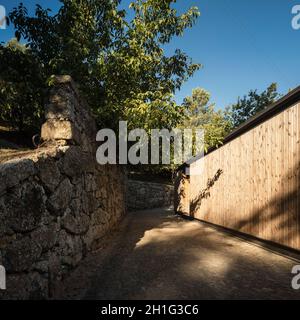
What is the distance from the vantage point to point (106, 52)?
28.6ft

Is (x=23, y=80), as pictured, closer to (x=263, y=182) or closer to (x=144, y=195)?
(x=263, y=182)

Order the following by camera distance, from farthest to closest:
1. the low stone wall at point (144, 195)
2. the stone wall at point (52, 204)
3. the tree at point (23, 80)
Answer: the low stone wall at point (144, 195), the tree at point (23, 80), the stone wall at point (52, 204)

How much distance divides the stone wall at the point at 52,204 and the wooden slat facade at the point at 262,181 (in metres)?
4.20

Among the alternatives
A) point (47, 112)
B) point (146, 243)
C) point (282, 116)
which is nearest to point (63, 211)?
point (47, 112)

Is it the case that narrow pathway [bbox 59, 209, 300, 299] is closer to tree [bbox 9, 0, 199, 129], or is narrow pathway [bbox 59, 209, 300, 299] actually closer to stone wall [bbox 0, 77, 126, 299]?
stone wall [bbox 0, 77, 126, 299]

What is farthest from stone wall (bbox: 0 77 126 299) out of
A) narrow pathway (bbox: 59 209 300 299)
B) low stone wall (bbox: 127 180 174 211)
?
low stone wall (bbox: 127 180 174 211)

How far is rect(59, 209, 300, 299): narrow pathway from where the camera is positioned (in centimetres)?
349

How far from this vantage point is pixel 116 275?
13.9 feet

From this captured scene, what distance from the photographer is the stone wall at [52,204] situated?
2.77 meters

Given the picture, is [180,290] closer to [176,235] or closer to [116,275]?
[116,275]

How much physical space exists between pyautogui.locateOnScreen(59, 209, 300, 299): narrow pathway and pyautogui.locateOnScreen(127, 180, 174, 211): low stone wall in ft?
41.3

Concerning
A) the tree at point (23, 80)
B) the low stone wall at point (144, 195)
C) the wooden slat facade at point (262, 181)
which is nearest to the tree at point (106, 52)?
the tree at point (23, 80)

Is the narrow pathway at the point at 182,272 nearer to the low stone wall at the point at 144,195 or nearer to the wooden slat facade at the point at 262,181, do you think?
the wooden slat facade at the point at 262,181

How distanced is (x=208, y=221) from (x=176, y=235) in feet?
8.59
